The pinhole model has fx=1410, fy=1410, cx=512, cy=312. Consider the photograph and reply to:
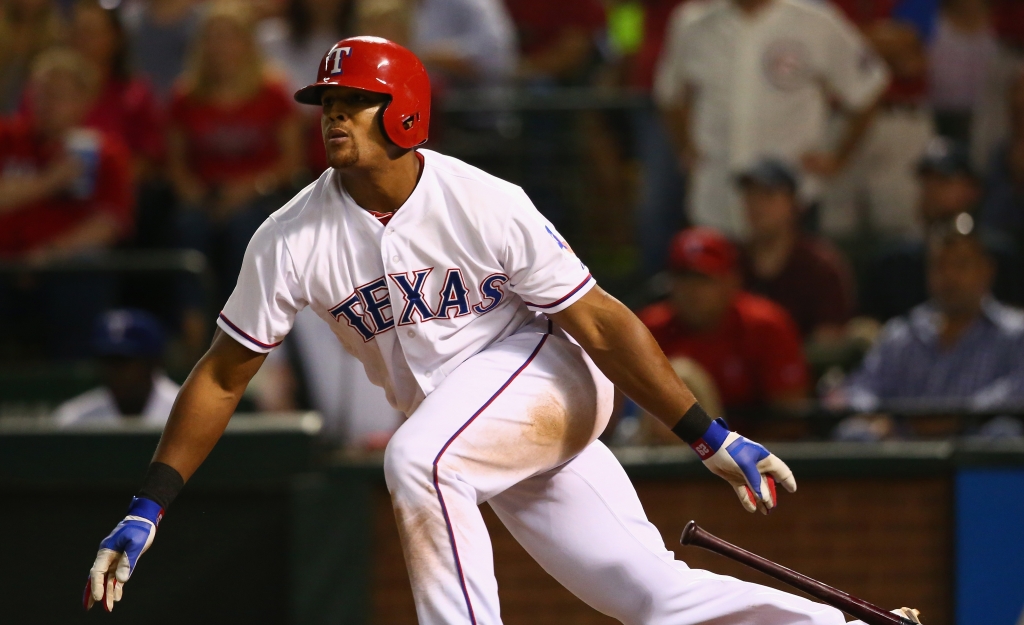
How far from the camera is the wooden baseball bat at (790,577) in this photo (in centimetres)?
359

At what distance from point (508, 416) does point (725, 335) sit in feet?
9.63

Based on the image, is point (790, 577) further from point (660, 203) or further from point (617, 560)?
point (660, 203)

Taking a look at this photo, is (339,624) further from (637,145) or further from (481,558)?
(637,145)

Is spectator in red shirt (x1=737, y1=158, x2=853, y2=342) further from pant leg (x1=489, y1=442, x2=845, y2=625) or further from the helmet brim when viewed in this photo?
the helmet brim

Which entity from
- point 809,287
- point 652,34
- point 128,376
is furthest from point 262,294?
point 652,34

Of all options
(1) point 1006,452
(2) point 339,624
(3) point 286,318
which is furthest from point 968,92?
(3) point 286,318

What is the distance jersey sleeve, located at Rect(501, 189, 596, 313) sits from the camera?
11.4 feet

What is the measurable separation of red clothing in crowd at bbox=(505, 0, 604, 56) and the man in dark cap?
228 cm

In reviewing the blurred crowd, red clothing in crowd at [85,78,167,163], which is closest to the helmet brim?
the blurred crowd

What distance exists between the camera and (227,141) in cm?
736

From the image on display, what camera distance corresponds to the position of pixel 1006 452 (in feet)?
18.8

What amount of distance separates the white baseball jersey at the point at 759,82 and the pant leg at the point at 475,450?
3.78 meters

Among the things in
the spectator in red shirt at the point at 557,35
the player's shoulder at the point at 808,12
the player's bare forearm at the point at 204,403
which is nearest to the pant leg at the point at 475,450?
the player's bare forearm at the point at 204,403

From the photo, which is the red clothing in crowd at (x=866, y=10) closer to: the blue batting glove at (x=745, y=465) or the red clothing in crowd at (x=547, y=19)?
the red clothing in crowd at (x=547, y=19)
